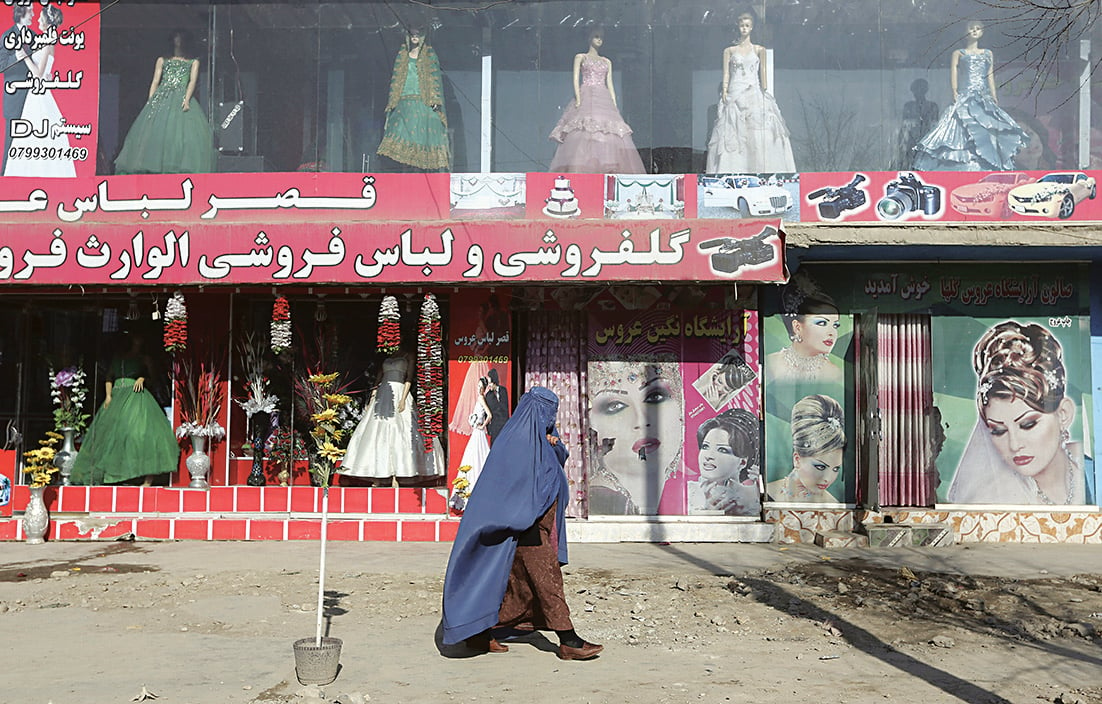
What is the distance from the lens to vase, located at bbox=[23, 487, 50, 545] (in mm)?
10148

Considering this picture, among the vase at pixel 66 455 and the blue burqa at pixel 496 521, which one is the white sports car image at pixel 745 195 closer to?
the blue burqa at pixel 496 521

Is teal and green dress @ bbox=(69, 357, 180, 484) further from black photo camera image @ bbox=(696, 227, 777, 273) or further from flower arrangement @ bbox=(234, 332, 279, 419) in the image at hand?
black photo camera image @ bbox=(696, 227, 777, 273)

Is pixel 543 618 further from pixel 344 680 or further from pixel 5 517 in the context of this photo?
pixel 5 517

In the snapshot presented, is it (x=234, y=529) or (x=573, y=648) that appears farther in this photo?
(x=234, y=529)

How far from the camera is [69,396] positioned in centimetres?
1125

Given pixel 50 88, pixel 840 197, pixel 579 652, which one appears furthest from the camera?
pixel 50 88

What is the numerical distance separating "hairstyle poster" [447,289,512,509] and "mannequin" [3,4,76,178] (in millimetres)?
4403

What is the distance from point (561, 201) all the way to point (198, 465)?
4.65 meters

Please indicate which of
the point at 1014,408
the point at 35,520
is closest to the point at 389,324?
the point at 35,520

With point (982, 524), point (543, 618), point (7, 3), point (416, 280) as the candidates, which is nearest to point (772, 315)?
point (982, 524)

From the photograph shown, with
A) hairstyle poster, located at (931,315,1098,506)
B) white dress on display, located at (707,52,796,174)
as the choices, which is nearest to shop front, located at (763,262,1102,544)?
hairstyle poster, located at (931,315,1098,506)

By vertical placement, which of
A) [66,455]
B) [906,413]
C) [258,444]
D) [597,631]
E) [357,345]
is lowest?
[597,631]

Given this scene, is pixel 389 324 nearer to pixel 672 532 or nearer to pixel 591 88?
pixel 591 88

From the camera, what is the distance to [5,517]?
34.9 ft
